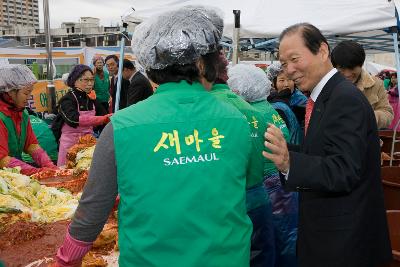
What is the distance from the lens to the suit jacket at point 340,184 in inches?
65.0

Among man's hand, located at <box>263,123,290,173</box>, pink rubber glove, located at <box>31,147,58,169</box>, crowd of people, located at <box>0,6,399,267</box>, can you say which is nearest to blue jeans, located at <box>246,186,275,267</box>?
crowd of people, located at <box>0,6,399,267</box>

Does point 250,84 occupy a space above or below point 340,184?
above

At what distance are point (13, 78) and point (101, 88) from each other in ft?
16.3

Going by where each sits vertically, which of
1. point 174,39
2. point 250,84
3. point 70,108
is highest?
point 174,39

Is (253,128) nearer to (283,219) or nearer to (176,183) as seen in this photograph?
(283,219)

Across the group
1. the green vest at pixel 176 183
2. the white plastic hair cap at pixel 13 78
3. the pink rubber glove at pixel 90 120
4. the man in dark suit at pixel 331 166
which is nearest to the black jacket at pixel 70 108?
the pink rubber glove at pixel 90 120

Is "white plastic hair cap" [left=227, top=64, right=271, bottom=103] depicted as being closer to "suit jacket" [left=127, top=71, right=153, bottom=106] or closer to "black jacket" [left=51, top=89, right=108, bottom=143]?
"black jacket" [left=51, top=89, right=108, bottom=143]

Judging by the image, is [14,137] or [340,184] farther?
[14,137]

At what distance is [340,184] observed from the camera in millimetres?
1628

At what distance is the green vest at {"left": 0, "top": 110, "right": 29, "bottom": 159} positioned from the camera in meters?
3.73

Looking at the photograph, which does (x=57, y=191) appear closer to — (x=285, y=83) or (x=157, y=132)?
(x=157, y=132)

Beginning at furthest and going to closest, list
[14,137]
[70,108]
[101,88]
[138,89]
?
[101,88] < [138,89] < [70,108] < [14,137]

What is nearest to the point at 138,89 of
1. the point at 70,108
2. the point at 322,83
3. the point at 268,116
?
the point at 70,108

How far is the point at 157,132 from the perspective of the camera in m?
1.38
